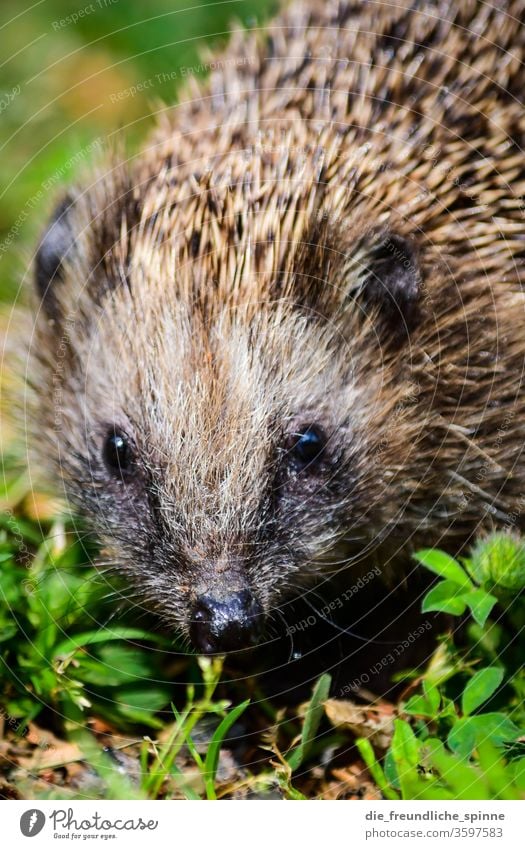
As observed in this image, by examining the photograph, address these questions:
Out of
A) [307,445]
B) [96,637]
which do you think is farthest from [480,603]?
[96,637]

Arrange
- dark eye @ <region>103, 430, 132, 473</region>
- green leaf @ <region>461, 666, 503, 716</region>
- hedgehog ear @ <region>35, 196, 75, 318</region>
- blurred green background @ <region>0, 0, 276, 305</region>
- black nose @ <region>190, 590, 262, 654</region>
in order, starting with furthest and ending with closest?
blurred green background @ <region>0, 0, 276, 305</region> < hedgehog ear @ <region>35, 196, 75, 318</region> < dark eye @ <region>103, 430, 132, 473</region> < green leaf @ <region>461, 666, 503, 716</region> < black nose @ <region>190, 590, 262, 654</region>

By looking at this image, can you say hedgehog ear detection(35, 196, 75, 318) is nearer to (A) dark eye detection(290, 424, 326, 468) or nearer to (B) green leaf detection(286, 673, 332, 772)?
(A) dark eye detection(290, 424, 326, 468)

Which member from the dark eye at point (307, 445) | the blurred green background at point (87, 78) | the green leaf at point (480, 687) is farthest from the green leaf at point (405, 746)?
the blurred green background at point (87, 78)

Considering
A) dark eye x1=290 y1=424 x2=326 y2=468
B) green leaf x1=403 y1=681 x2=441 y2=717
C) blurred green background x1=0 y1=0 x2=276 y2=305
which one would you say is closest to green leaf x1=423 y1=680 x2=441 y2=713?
green leaf x1=403 y1=681 x2=441 y2=717

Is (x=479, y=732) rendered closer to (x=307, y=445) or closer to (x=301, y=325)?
(x=307, y=445)
